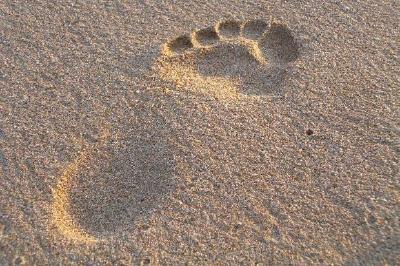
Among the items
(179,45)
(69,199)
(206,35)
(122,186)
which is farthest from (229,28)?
(69,199)

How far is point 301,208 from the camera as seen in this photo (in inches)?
62.5

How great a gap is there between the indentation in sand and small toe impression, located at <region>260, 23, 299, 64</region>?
55 cm

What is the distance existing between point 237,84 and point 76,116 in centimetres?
56

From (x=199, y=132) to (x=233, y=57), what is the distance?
35cm

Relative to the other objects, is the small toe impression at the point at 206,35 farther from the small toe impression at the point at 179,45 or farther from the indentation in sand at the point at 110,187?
the indentation in sand at the point at 110,187

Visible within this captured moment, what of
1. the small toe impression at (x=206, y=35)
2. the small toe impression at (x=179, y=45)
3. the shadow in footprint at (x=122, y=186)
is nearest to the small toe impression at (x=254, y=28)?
the small toe impression at (x=206, y=35)

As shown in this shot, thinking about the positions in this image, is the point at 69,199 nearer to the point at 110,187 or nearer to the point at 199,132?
the point at 110,187

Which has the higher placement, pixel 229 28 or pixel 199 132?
pixel 229 28

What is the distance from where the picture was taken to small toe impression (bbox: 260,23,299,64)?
1955mm

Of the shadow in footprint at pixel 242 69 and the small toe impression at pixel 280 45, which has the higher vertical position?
the small toe impression at pixel 280 45

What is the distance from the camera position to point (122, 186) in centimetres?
168

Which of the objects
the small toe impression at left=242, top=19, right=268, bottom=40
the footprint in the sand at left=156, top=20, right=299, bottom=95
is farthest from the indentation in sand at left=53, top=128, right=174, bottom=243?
the small toe impression at left=242, top=19, right=268, bottom=40

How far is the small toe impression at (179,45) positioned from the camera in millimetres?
2002

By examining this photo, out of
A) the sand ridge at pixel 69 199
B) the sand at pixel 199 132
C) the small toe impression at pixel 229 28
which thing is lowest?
the sand ridge at pixel 69 199
